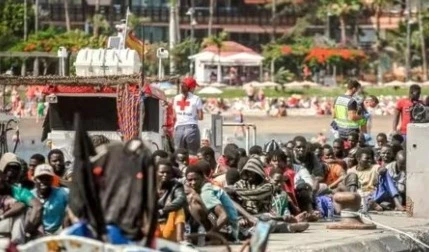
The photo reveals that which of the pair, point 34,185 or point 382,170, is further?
point 382,170

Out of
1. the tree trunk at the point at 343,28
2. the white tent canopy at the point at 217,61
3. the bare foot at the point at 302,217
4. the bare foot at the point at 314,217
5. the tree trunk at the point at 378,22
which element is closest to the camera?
the bare foot at the point at 302,217

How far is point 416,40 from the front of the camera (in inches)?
4414

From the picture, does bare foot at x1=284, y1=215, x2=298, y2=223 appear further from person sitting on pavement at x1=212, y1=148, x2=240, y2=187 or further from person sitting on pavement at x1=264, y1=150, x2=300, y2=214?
person sitting on pavement at x1=212, y1=148, x2=240, y2=187

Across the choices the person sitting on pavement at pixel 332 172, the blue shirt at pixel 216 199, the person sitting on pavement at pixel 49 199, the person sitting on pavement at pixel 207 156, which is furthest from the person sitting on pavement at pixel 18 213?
the person sitting on pavement at pixel 332 172

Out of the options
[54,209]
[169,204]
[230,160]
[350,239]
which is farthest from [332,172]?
[54,209]

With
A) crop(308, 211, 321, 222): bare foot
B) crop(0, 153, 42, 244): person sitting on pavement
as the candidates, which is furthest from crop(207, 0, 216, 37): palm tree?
crop(0, 153, 42, 244): person sitting on pavement

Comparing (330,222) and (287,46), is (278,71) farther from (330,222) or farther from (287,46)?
(330,222)

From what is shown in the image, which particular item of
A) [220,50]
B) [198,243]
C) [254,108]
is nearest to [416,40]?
[220,50]

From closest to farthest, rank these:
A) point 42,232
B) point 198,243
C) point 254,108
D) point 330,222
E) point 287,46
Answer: point 42,232 < point 198,243 < point 330,222 < point 254,108 < point 287,46

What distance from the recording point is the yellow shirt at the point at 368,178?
2086 cm

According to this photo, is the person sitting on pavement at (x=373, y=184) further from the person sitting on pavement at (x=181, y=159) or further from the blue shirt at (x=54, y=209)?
the blue shirt at (x=54, y=209)

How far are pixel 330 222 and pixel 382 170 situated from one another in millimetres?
1723

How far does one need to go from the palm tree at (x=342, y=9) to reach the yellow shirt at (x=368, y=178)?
96300 millimetres

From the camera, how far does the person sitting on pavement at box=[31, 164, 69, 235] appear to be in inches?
561
